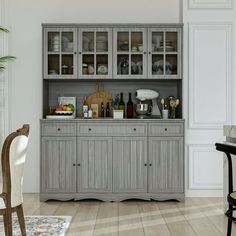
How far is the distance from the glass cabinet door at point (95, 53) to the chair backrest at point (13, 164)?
219 cm

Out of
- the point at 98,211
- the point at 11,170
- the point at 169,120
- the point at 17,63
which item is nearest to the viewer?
the point at 11,170

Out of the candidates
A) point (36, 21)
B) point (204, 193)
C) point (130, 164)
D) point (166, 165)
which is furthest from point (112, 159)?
point (36, 21)

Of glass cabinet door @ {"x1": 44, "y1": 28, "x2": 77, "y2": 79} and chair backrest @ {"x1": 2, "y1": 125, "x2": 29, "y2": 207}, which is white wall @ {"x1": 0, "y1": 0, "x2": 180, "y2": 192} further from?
chair backrest @ {"x1": 2, "y1": 125, "x2": 29, "y2": 207}

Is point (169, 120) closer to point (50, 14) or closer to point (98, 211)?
point (98, 211)

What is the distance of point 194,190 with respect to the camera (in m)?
5.81

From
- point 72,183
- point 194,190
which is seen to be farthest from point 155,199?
point 72,183

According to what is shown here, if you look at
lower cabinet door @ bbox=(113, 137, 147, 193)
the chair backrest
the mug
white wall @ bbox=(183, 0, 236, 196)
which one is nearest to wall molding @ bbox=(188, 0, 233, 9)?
white wall @ bbox=(183, 0, 236, 196)

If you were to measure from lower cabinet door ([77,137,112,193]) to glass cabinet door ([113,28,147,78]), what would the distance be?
33.7 inches

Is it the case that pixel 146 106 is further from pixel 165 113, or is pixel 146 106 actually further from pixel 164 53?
pixel 164 53

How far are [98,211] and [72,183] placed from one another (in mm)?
664

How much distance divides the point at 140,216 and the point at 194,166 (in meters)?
1.32

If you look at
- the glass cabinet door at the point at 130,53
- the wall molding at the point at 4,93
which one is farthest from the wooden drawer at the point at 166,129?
the wall molding at the point at 4,93

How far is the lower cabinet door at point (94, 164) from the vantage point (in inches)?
217

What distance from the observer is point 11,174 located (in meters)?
3.33
